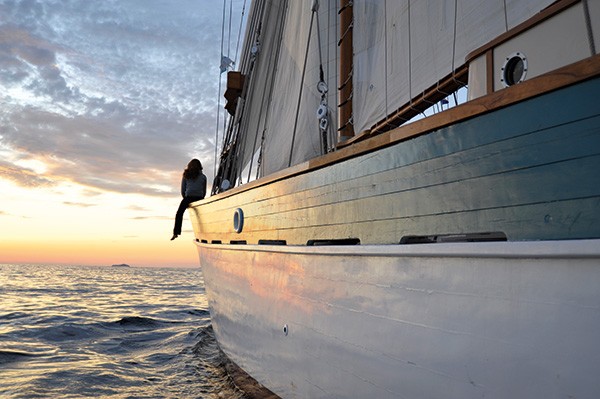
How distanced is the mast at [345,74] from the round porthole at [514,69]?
9.04 feet

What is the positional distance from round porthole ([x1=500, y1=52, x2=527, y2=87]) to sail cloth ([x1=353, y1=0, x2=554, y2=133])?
736 mm

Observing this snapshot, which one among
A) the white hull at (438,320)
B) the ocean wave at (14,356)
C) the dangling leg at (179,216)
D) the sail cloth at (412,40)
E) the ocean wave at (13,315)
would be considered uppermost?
the sail cloth at (412,40)

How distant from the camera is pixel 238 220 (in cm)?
551

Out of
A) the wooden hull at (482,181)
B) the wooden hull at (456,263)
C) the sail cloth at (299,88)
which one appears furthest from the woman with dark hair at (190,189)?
the wooden hull at (482,181)

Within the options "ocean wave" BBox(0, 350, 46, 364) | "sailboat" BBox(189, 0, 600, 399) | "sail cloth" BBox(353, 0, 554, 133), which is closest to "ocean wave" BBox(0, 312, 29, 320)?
"ocean wave" BBox(0, 350, 46, 364)

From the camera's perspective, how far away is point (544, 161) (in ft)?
6.79

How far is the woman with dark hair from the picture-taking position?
8391mm

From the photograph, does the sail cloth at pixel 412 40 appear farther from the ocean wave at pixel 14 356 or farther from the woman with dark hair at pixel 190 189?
the ocean wave at pixel 14 356

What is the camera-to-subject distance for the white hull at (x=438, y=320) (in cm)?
192

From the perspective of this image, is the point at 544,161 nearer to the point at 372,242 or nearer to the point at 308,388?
the point at 372,242

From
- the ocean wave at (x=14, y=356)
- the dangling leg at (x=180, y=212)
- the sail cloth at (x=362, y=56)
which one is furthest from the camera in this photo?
the dangling leg at (x=180, y=212)

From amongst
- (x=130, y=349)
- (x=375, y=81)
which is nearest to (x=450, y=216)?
(x=375, y=81)

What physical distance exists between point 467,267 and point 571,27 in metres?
1.23

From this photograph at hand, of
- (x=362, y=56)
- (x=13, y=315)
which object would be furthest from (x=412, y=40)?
(x=13, y=315)
